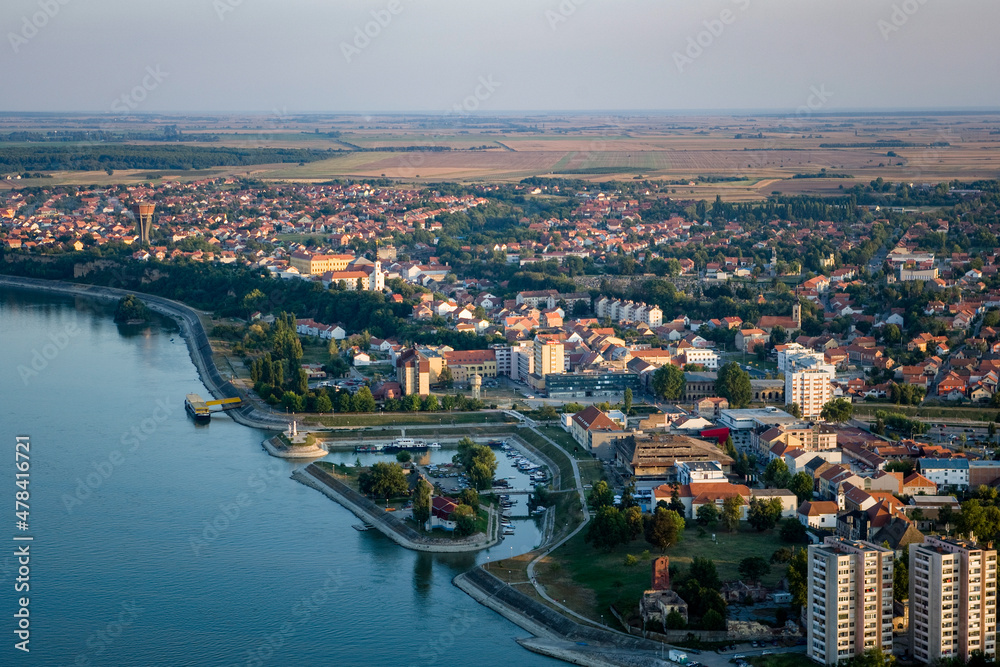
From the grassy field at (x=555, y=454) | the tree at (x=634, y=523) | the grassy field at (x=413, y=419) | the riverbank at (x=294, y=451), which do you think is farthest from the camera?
the grassy field at (x=413, y=419)

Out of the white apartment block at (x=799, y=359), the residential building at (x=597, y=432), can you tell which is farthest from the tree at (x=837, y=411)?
the residential building at (x=597, y=432)

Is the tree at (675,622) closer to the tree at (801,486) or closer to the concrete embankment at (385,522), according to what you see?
the concrete embankment at (385,522)

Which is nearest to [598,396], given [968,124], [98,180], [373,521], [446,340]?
[446,340]

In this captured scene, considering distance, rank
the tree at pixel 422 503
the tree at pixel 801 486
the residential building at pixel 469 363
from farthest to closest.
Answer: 1. the residential building at pixel 469 363
2. the tree at pixel 801 486
3. the tree at pixel 422 503

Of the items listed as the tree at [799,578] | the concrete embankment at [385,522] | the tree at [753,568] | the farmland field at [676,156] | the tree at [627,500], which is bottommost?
the concrete embankment at [385,522]

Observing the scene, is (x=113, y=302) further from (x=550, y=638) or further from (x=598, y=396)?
(x=550, y=638)

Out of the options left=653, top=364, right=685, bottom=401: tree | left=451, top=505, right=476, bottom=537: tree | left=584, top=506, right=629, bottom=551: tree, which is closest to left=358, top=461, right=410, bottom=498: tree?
left=451, top=505, right=476, bottom=537: tree

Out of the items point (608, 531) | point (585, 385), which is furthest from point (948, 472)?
point (585, 385)
